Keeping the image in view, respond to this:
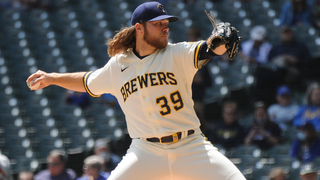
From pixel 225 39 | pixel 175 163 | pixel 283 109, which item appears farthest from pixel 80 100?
pixel 225 39

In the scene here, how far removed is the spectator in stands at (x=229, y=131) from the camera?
4594 mm

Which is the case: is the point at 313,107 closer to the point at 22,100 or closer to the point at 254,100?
the point at 254,100

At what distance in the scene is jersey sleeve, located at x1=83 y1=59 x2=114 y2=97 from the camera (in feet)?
8.86

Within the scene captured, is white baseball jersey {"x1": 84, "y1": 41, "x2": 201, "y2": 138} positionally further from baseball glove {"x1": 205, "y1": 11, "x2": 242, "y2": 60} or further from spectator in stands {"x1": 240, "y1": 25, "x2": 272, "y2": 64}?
spectator in stands {"x1": 240, "y1": 25, "x2": 272, "y2": 64}

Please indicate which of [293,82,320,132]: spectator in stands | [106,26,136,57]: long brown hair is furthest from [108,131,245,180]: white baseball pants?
[293,82,320,132]: spectator in stands

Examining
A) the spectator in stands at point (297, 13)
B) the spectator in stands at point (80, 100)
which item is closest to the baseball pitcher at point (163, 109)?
the spectator in stands at point (80, 100)

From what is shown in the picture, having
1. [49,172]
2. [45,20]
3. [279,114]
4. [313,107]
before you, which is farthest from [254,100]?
[45,20]

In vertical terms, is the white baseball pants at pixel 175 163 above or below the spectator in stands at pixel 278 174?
above

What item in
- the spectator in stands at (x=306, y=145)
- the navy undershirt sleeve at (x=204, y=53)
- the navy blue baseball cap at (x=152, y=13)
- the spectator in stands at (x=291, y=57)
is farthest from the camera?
the spectator in stands at (x=291, y=57)

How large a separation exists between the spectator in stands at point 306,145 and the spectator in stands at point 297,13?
162 centimetres

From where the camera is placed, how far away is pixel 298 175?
4141 millimetres

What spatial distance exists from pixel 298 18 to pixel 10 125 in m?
4.09

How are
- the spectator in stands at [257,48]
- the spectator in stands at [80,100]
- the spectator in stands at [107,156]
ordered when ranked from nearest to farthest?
the spectator in stands at [107,156] → the spectator in stands at [257,48] → the spectator in stands at [80,100]

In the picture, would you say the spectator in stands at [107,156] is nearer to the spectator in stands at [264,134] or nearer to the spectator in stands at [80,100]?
the spectator in stands at [80,100]
